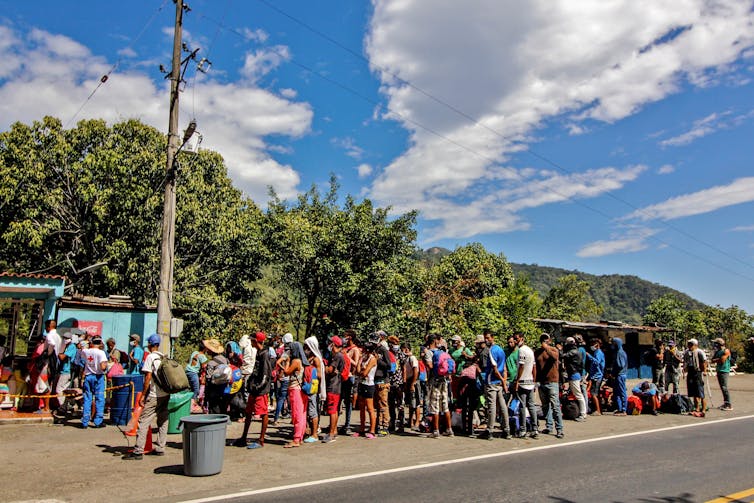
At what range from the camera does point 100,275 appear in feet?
78.6

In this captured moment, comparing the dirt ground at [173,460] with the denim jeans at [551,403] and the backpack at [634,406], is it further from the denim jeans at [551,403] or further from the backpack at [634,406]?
the backpack at [634,406]

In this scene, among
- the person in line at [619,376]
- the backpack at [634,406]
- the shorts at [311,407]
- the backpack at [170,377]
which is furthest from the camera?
the backpack at [634,406]

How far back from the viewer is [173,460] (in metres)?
7.90

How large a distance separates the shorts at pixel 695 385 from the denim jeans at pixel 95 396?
14060mm

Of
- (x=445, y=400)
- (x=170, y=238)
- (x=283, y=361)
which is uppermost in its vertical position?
(x=170, y=238)

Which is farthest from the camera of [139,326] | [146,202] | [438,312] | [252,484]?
[438,312]

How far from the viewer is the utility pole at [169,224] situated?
1304 centimetres

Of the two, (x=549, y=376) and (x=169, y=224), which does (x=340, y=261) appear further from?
(x=549, y=376)

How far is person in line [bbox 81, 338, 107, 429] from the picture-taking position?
→ 10461 millimetres

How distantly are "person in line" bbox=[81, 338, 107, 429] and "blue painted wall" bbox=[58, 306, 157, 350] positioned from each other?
5.17m

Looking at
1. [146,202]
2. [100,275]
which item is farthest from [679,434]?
[100,275]

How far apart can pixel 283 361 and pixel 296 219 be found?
617 inches

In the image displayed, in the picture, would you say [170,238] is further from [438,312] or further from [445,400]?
[438,312]

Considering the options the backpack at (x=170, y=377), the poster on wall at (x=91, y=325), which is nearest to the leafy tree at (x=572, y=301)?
the poster on wall at (x=91, y=325)
